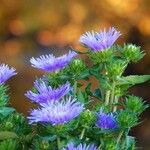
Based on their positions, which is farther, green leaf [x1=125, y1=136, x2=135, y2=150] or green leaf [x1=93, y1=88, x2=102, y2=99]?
green leaf [x1=93, y1=88, x2=102, y2=99]

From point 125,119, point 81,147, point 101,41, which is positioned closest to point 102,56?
point 101,41

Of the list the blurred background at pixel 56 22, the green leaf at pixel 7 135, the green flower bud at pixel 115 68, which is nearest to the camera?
the green leaf at pixel 7 135

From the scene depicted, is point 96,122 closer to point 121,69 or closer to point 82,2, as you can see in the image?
point 121,69

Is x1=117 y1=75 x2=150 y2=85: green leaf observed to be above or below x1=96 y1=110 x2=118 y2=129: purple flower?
above

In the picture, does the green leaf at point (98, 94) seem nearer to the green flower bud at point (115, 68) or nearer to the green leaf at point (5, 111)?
the green flower bud at point (115, 68)

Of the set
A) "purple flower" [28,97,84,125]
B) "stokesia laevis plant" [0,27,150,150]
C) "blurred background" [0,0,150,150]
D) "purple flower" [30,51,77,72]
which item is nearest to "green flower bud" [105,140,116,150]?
"stokesia laevis plant" [0,27,150,150]

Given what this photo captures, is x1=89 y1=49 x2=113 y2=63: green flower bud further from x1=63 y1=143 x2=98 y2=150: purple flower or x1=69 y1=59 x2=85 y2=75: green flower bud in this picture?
x1=63 y1=143 x2=98 y2=150: purple flower

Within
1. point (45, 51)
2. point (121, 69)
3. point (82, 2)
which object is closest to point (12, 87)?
point (45, 51)

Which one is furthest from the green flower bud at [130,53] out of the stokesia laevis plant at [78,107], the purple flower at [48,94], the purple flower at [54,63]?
the purple flower at [48,94]
